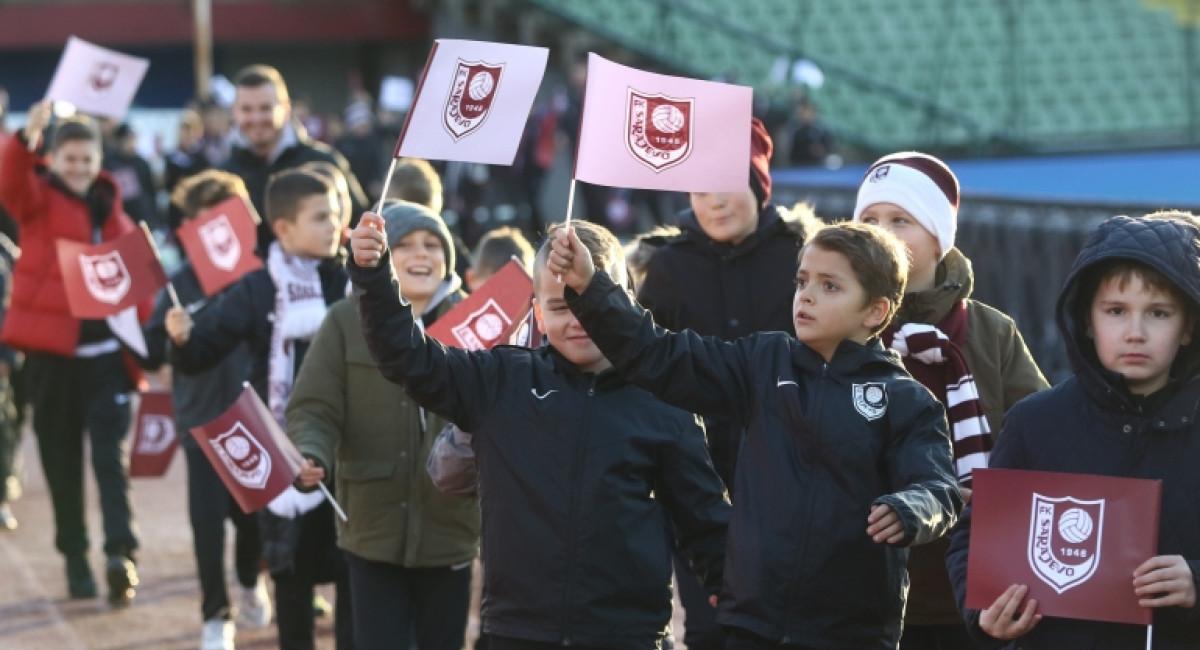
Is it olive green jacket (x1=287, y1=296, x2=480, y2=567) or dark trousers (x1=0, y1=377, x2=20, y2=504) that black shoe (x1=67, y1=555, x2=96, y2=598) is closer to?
dark trousers (x1=0, y1=377, x2=20, y2=504)

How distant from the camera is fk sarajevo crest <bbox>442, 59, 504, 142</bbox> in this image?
5012 mm

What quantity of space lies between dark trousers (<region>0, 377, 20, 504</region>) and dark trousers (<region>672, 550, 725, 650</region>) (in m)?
6.54

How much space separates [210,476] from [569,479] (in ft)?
12.3

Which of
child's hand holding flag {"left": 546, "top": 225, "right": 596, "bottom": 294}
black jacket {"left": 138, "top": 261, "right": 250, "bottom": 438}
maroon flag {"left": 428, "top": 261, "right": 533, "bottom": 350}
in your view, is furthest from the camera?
black jacket {"left": 138, "top": 261, "right": 250, "bottom": 438}

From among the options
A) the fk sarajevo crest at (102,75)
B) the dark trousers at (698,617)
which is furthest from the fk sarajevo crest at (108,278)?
the dark trousers at (698,617)

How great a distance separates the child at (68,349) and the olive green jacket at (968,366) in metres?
4.92

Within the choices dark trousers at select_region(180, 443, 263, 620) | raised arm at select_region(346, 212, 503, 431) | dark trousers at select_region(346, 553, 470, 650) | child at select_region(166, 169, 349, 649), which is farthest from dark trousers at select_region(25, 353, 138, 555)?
raised arm at select_region(346, 212, 503, 431)

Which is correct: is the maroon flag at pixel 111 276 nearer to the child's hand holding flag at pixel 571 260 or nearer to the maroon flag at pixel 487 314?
the maroon flag at pixel 487 314

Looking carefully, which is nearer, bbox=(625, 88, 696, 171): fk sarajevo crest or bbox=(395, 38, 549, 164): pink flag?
bbox=(625, 88, 696, 171): fk sarajevo crest

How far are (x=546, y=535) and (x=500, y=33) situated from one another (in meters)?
24.4

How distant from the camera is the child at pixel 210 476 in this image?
8.15 meters

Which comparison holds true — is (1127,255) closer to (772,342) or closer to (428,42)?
(772,342)

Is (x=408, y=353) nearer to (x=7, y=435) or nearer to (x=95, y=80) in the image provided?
(x=95, y=80)

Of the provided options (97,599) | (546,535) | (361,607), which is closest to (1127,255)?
(546,535)
